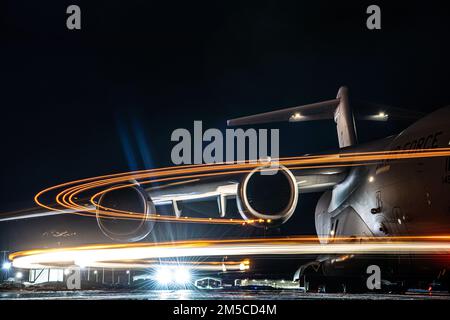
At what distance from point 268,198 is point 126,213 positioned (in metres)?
3.32

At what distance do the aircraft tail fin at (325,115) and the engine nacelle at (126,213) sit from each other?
11.5 feet

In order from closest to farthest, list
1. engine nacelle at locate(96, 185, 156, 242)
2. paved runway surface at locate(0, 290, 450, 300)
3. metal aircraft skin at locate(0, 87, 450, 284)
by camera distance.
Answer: paved runway surface at locate(0, 290, 450, 300)
metal aircraft skin at locate(0, 87, 450, 284)
engine nacelle at locate(96, 185, 156, 242)

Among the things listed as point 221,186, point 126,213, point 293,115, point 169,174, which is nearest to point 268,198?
point 221,186

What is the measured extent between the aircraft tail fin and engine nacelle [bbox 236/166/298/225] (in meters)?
3.10

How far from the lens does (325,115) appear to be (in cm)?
1733

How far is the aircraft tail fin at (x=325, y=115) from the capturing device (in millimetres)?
15141

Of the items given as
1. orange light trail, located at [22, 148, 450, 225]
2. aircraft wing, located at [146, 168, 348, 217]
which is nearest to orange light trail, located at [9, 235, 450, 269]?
orange light trail, located at [22, 148, 450, 225]

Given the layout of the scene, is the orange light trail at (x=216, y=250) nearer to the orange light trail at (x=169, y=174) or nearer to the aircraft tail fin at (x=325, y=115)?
the orange light trail at (x=169, y=174)

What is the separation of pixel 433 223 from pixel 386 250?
1862 mm

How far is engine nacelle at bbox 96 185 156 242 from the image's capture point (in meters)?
12.8

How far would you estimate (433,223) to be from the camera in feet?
32.1

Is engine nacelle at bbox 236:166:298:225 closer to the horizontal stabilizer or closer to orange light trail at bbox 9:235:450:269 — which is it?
orange light trail at bbox 9:235:450:269

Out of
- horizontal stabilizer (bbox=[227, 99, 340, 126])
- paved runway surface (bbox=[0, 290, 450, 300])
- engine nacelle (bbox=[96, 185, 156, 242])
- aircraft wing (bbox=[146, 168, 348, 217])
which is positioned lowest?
paved runway surface (bbox=[0, 290, 450, 300])
